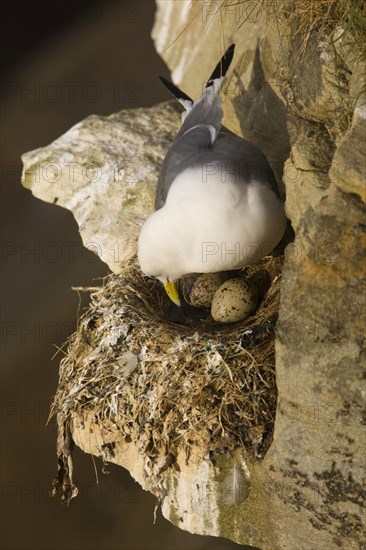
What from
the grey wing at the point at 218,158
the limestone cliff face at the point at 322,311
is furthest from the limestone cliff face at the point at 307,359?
the grey wing at the point at 218,158

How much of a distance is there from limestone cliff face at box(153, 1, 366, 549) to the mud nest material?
178 mm

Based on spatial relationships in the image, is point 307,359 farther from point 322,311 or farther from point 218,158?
point 218,158

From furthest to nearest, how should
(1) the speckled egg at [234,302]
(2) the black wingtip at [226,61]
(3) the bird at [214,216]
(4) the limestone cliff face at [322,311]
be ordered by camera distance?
(2) the black wingtip at [226,61] → (1) the speckled egg at [234,302] → (3) the bird at [214,216] → (4) the limestone cliff face at [322,311]

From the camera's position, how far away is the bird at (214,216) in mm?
2145

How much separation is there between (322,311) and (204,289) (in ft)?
2.88

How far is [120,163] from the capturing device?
3008 millimetres

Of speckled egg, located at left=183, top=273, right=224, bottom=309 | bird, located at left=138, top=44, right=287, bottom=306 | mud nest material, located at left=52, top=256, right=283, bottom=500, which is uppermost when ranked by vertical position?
bird, located at left=138, top=44, right=287, bottom=306

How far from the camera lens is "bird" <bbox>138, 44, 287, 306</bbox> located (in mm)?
2145

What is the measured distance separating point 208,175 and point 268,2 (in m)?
0.47

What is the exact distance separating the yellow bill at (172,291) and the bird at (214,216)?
17 millimetres

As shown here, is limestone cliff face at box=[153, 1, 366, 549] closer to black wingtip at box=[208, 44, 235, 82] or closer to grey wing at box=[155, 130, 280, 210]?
grey wing at box=[155, 130, 280, 210]

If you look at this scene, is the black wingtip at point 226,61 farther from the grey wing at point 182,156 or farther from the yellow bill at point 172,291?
the yellow bill at point 172,291

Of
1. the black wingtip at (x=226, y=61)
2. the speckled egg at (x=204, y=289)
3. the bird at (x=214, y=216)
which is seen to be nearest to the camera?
the bird at (x=214, y=216)

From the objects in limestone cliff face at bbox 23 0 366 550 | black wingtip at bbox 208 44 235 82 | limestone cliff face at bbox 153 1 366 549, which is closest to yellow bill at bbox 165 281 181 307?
limestone cliff face at bbox 23 0 366 550
